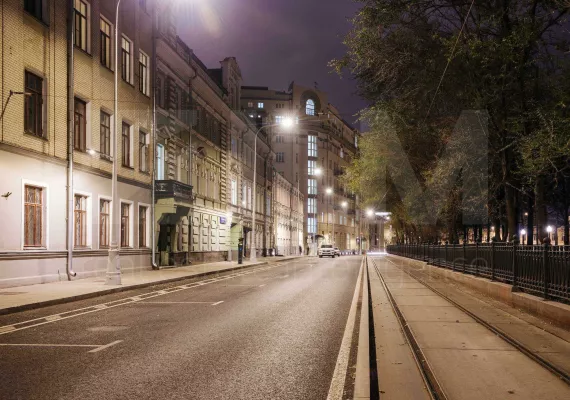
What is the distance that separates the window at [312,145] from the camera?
102456 millimetres

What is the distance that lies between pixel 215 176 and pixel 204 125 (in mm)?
4424

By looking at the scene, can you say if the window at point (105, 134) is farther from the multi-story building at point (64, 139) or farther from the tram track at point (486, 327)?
the tram track at point (486, 327)

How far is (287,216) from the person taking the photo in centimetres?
7700

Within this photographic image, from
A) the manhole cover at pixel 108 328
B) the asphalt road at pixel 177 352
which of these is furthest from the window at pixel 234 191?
the manhole cover at pixel 108 328

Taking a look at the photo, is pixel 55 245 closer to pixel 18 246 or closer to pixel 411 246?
pixel 18 246

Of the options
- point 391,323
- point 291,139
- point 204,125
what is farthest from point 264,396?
point 291,139

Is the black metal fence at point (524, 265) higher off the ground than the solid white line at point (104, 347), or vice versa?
the black metal fence at point (524, 265)

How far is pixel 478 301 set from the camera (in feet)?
48.1

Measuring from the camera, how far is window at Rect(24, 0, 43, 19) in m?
19.3

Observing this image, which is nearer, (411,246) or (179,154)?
(179,154)

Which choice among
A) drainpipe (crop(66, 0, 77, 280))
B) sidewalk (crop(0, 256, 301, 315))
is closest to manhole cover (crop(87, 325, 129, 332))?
sidewalk (crop(0, 256, 301, 315))

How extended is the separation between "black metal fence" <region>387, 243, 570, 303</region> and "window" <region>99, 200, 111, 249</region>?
14.8 meters

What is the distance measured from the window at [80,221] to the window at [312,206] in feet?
259

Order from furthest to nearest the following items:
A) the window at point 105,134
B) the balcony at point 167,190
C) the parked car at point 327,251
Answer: the parked car at point 327,251
the balcony at point 167,190
the window at point 105,134
